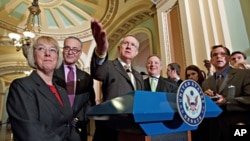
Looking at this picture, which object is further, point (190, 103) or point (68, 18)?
point (68, 18)

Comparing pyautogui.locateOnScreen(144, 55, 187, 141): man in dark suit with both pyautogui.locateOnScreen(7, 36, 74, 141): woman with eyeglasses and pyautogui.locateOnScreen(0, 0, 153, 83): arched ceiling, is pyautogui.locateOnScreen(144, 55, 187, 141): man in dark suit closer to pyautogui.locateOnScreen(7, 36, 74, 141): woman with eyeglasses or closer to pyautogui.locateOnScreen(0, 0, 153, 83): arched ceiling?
pyautogui.locateOnScreen(7, 36, 74, 141): woman with eyeglasses

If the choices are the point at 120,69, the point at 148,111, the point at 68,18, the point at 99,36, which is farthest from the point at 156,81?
the point at 68,18

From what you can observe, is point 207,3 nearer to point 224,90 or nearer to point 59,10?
point 224,90

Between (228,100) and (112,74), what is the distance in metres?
0.69

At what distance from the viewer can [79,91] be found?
1270 millimetres

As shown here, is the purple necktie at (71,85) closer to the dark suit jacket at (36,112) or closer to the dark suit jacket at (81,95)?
the dark suit jacket at (81,95)

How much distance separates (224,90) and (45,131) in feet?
3.70

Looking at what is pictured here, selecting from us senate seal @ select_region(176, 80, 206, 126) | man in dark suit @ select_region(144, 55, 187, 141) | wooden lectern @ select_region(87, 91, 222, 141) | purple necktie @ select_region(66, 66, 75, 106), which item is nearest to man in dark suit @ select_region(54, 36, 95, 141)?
purple necktie @ select_region(66, 66, 75, 106)

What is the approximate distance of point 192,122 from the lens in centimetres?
62

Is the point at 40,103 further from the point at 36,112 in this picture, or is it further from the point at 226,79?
the point at 226,79

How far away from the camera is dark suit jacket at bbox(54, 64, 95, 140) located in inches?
46.7

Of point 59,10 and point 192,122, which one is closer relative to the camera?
point 192,122

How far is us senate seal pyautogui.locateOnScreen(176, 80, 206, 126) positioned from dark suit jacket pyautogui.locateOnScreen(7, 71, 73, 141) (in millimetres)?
555

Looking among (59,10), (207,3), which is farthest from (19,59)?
(207,3)
